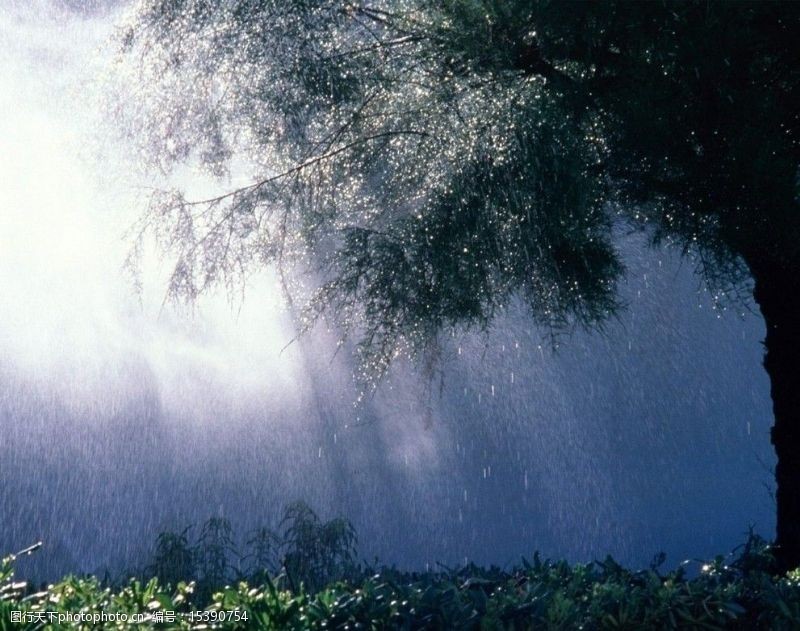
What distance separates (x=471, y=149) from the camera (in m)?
4.83

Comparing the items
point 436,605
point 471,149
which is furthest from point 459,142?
point 436,605

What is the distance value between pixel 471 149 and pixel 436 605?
8.51 feet

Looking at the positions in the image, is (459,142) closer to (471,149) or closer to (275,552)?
(471,149)

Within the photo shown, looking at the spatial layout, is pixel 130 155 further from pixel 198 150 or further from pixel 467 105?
pixel 467 105

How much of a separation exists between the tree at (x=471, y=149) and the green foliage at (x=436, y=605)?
179 centimetres

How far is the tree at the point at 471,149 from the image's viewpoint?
14.6 ft

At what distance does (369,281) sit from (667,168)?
1.71m

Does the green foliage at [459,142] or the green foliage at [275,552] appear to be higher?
the green foliage at [459,142]

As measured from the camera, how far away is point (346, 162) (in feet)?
17.8

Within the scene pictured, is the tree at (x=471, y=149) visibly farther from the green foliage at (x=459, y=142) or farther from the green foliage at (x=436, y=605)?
the green foliage at (x=436, y=605)

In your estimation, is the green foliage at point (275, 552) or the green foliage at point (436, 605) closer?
the green foliage at point (436, 605)

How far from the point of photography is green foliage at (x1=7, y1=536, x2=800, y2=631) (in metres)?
2.71

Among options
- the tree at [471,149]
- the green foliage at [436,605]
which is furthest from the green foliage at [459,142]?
the green foliage at [436,605]

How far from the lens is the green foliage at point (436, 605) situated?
271cm
